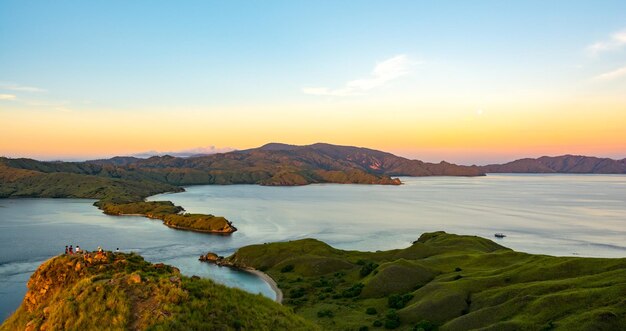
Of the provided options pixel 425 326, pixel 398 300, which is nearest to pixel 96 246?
pixel 398 300

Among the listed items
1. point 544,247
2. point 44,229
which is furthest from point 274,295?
point 44,229

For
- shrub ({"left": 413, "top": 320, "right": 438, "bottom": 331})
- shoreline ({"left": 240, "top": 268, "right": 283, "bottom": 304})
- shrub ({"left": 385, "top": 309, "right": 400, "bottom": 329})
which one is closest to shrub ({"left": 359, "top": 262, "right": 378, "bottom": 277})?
shoreline ({"left": 240, "top": 268, "right": 283, "bottom": 304})

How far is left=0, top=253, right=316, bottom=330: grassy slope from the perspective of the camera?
86.7ft

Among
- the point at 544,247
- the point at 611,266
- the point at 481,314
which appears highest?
the point at 611,266

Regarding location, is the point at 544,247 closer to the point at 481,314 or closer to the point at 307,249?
the point at 307,249

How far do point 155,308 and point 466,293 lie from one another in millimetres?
43882

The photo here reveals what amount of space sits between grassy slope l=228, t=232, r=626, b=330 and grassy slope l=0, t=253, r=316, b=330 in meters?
25.7

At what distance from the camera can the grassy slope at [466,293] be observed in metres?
41.8

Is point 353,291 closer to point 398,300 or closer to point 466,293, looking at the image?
point 398,300

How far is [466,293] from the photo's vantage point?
56.7 metres

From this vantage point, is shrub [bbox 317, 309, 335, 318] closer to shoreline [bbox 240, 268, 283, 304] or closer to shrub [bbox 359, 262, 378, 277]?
shoreline [bbox 240, 268, 283, 304]

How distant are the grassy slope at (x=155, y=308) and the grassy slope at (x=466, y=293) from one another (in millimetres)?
25737

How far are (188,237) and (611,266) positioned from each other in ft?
487

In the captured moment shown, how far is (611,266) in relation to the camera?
2094 inches
